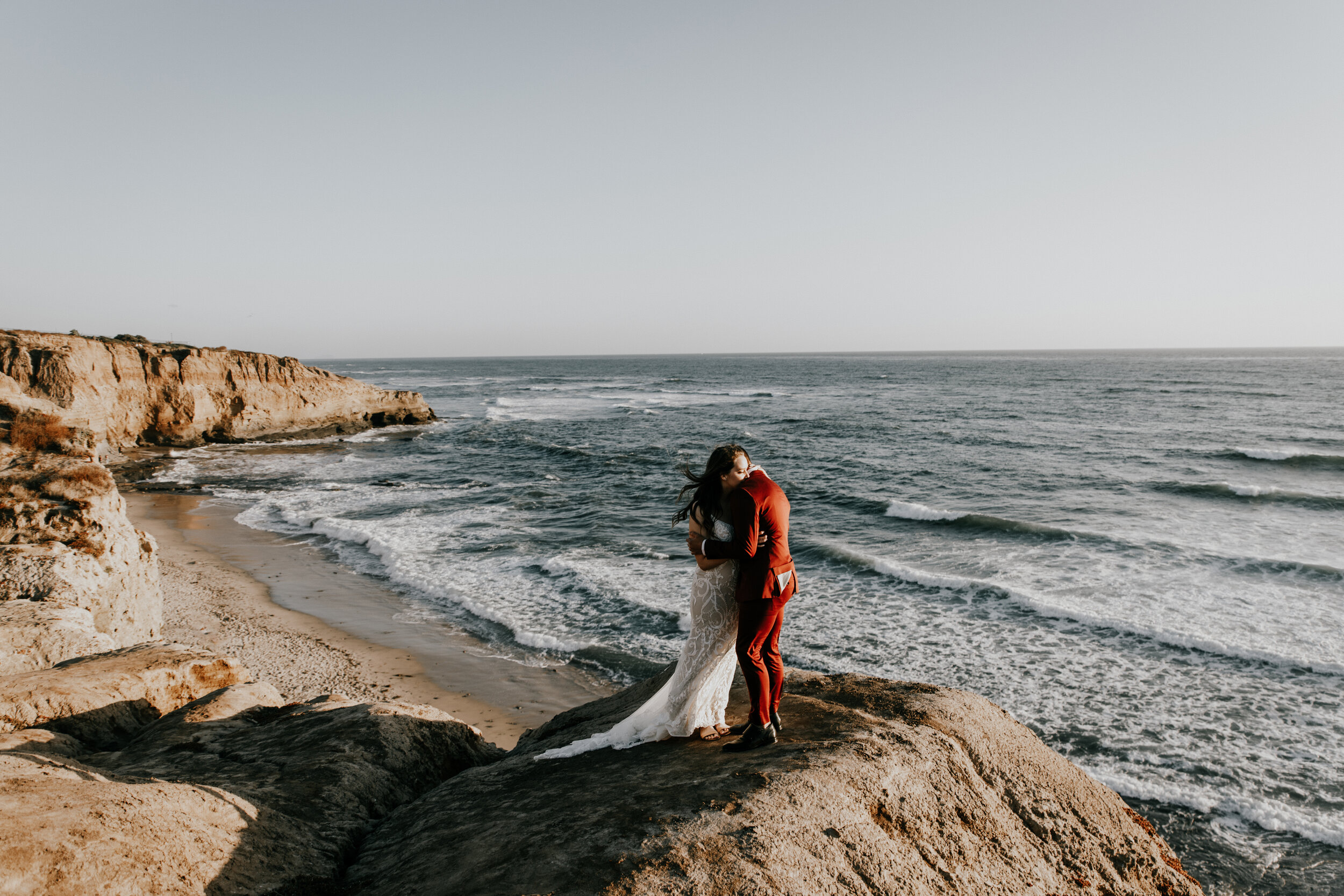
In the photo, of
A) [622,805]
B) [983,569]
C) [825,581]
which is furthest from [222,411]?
[622,805]

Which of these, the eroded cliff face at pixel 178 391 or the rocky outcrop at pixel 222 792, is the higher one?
the eroded cliff face at pixel 178 391

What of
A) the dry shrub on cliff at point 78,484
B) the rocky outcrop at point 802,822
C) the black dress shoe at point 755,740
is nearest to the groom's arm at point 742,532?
the black dress shoe at point 755,740

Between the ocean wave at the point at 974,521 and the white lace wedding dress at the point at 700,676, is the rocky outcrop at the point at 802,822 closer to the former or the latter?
the white lace wedding dress at the point at 700,676

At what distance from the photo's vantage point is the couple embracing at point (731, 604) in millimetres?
4258

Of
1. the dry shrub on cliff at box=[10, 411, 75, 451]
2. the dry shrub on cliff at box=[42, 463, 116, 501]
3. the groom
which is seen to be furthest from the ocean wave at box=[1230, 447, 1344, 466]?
the dry shrub on cliff at box=[10, 411, 75, 451]

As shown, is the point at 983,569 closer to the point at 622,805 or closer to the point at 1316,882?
the point at 1316,882

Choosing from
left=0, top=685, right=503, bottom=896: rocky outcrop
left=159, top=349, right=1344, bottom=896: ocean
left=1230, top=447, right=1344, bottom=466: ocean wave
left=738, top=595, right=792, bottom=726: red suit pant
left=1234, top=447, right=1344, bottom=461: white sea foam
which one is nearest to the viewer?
left=0, top=685, right=503, bottom=896: rocky outcrop

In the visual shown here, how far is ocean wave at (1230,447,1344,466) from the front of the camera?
24734mm

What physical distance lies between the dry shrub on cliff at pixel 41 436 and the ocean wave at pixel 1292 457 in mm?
34902

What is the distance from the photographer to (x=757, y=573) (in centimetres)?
428

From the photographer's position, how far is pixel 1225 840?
21.4 ft

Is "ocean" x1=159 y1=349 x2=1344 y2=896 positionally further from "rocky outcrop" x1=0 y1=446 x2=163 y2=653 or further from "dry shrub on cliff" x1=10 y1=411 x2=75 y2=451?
"dry shrub on cliff" x1=10 y1=411 x2=75 y2=451

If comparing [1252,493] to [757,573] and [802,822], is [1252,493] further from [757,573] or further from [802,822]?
[802,822]

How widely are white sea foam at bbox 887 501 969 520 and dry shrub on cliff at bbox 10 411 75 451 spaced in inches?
715
